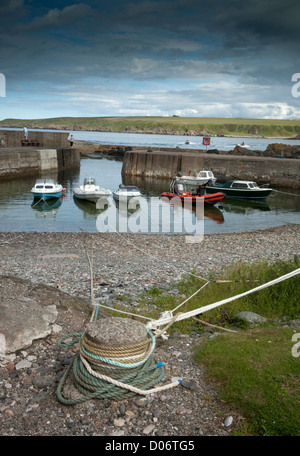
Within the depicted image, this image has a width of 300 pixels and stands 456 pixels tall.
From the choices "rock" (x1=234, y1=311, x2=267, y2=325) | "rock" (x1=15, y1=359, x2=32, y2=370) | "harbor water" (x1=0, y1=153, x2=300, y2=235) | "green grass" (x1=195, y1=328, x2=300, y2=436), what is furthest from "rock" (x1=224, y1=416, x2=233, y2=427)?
"harbor water" (x1=0, y1=153, x2=300, y2=235)

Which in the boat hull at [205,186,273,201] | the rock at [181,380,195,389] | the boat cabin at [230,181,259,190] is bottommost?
the boat hull at [205,186,273,201]

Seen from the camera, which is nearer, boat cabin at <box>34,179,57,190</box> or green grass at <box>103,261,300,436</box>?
green grass at <box>103,261,300,436</box>

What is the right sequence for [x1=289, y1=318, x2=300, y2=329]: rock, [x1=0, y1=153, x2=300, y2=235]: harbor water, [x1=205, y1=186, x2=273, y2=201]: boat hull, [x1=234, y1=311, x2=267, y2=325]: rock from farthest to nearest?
1. [x1=205, y1=186, x2=273, y2=201]: boat hull
2. [x1=0, y1=153, x2=300, y2=235]: harbor water
3. [x1=234, y1=311, x2=267, y2=325]: rock
4. [x1=289, y1=318, x2=300, y2=329]: rock

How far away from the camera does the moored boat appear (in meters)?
35.8

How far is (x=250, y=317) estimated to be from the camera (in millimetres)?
7195

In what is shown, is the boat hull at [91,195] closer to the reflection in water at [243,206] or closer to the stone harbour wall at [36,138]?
the reflection in water at [243,206]

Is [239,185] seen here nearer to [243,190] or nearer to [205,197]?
[243,190]

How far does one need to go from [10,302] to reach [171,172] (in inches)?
1686

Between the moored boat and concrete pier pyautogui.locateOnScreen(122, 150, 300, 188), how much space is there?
9.82 meters

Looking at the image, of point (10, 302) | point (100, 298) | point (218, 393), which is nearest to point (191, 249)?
point (100, 298)

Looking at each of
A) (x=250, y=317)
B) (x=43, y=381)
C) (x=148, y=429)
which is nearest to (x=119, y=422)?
(x=148, y=429)

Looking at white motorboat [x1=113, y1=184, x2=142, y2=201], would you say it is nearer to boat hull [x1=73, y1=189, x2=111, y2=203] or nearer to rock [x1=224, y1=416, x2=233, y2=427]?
boat hull [x1=73, y1=189, x2=111, y2=203]

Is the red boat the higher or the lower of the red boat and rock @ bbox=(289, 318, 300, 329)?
the lower
